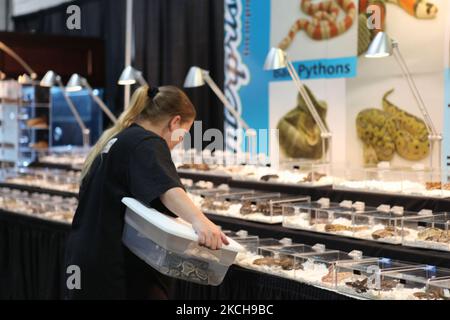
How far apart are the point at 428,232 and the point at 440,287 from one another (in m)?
0.52

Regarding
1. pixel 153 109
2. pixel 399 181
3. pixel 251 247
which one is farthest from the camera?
pixel 399 181

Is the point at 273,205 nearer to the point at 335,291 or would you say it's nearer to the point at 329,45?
the point at 335,291

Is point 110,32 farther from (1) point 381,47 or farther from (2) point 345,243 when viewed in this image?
(2) point 345,243

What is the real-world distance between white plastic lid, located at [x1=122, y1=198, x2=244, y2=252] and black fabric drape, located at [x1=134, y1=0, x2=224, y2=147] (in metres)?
4.57

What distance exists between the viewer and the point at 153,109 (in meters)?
2.58

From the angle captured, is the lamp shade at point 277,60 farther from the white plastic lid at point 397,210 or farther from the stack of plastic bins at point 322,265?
the stack of plastic bins at point 322,265

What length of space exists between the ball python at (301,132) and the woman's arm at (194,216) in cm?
395

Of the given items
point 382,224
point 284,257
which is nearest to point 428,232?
point 382,224

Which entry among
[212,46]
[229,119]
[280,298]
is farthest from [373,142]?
[280,298]

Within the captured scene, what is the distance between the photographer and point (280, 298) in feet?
10.3

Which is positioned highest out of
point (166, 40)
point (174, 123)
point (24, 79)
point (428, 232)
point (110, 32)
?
point (110, 32)

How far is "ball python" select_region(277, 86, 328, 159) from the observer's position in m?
6.19

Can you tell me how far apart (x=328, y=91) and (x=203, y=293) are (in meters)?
2.87

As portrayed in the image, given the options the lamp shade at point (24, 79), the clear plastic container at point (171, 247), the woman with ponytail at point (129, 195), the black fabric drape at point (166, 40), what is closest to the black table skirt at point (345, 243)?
the clear plastic container at point (171, 247)
